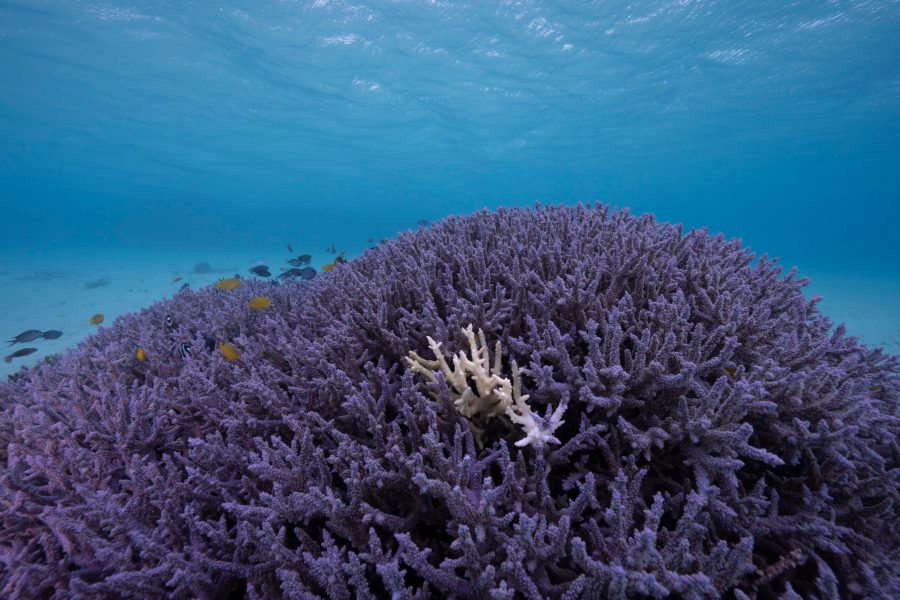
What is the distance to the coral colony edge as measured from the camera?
167 centimetres

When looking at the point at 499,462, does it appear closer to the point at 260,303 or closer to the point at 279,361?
the point at 279,361

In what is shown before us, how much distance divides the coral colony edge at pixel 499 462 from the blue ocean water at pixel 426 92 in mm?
6084

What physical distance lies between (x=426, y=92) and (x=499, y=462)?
1378 inches

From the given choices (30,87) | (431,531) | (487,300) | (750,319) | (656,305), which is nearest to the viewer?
(431,531)

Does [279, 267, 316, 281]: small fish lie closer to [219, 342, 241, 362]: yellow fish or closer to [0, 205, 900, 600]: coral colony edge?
[219, 342, 241, 362]: yellow fish

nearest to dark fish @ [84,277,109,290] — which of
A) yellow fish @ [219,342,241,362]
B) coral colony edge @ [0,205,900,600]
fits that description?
coral colony edge @ [0,205,900,600]

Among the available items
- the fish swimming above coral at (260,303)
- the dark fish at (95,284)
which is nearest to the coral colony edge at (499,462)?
the fish swimming above coral at (260,303)

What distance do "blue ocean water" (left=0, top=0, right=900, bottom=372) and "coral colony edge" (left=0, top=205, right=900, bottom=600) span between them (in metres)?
A: 6.08

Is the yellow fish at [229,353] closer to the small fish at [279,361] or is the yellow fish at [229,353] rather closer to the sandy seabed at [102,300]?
the small fish at [279,361]

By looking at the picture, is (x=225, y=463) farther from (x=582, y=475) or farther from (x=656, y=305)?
(x=656, y=305)

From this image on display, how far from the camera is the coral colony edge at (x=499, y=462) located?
167 centimetres

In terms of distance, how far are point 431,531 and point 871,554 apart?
2.13m

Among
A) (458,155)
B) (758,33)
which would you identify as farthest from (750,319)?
(458,155)

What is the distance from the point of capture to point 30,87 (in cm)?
2736
